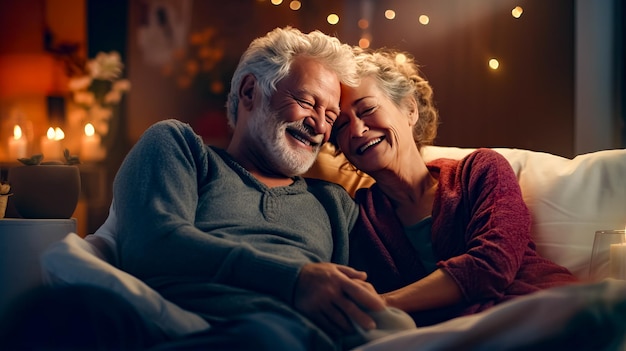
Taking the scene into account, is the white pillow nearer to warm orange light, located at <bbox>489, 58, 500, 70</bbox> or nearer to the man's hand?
the man's hand

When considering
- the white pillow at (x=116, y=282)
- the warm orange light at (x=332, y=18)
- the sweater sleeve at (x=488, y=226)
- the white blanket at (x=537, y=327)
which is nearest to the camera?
the white blanket at (x=537, y=327)

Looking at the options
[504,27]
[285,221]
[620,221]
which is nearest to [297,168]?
[285,221]

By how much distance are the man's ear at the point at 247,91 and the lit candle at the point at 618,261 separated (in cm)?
71

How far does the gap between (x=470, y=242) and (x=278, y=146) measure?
392 millimetres

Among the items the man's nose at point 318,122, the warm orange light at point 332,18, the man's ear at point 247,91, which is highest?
the warm orange light at point 332,18

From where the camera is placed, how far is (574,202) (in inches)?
52.4

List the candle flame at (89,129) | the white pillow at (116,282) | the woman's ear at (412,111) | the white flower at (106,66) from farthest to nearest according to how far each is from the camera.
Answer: the white flower at (106,66) → the candle flame at (89,129) → the woman's ear at (412,111) → the white pillow at (116,282)

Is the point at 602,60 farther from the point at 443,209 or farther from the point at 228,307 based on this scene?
the point at 228,307

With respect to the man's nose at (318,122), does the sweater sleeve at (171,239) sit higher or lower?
lower

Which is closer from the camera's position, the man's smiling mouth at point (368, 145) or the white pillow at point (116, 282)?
the white pillow at point (116, 282)

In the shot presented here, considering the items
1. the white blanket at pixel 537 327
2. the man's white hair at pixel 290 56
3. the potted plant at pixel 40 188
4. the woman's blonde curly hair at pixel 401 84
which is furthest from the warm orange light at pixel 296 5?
the white blanket at pixel 537 327

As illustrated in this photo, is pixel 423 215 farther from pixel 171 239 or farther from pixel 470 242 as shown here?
pixel 171 239

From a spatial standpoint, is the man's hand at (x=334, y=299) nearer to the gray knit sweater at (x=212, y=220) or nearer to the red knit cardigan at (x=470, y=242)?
the gray knit sweater at (x=212, y=220)

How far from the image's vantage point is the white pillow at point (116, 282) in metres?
0.96
